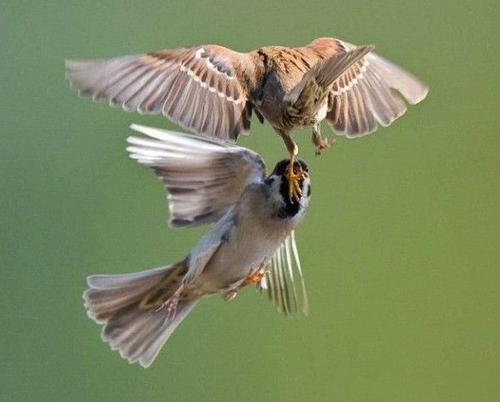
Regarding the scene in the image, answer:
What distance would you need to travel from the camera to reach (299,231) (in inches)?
49.8

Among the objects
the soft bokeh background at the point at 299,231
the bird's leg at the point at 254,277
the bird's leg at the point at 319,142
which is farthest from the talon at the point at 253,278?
the soft bokeh background at the point at 299,231

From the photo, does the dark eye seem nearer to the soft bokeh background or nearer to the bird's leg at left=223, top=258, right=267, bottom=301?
the bird's leg at left=223, top=258, right=267, bottom=301

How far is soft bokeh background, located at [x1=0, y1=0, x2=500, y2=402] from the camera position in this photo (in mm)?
1166

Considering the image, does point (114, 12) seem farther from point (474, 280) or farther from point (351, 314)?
point (474, 280)

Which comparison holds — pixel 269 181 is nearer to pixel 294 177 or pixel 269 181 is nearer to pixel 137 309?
pixel 294 177

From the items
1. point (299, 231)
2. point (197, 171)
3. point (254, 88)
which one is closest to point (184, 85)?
point (254, 88)

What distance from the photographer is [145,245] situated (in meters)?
1.20

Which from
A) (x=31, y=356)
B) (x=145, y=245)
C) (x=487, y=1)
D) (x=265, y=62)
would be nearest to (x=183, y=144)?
(x=265, y=62)

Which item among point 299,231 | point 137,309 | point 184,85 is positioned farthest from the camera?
point 299,231

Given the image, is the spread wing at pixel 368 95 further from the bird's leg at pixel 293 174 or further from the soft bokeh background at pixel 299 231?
the soft bokeh background at pixel 299 231

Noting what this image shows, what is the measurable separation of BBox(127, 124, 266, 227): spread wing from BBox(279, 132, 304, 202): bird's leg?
65 millimetres

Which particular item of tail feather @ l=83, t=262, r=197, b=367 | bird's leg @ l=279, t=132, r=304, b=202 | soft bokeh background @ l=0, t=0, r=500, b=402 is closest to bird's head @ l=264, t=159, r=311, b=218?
bird's leg @ l=279, t=132, r=304, b=202

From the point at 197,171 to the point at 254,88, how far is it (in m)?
0.16

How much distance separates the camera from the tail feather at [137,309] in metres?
0.80
